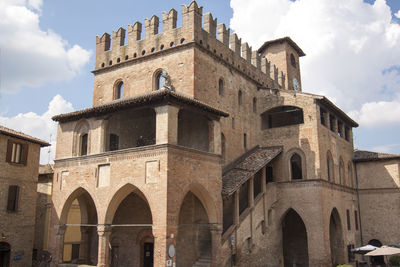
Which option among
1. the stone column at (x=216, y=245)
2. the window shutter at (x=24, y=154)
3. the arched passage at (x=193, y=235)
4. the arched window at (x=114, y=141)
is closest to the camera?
the stone column at (x=216, y=245)

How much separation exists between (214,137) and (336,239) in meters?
11.8

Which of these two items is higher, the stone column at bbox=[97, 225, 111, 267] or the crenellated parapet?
the crenellated parapet

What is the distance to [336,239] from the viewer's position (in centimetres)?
2495

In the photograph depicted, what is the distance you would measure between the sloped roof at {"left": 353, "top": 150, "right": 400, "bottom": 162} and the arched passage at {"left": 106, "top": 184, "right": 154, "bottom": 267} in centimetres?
1688

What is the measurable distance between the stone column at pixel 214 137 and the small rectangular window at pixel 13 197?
1123 cm

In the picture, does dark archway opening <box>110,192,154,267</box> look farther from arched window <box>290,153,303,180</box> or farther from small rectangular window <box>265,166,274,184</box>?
arched window <box>290,153,303,180</box>

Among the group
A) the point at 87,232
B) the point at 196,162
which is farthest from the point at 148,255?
the point at 196,162

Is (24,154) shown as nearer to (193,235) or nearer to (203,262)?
(193,235)

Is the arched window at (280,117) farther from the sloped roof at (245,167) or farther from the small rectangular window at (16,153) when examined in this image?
the small rectangular window at (16,153)

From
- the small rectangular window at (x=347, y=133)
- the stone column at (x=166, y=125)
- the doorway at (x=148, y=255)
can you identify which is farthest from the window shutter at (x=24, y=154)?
the small rectangular window at (x=347, y=133)

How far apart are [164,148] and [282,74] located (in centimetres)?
1782

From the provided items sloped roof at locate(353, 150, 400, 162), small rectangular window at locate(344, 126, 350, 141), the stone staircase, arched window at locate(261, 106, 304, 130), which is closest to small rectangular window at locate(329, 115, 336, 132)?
arched window at locate(261, 106, 304, 130)

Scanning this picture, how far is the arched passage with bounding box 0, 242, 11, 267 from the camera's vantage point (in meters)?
21.0

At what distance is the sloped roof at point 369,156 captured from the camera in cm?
2777
